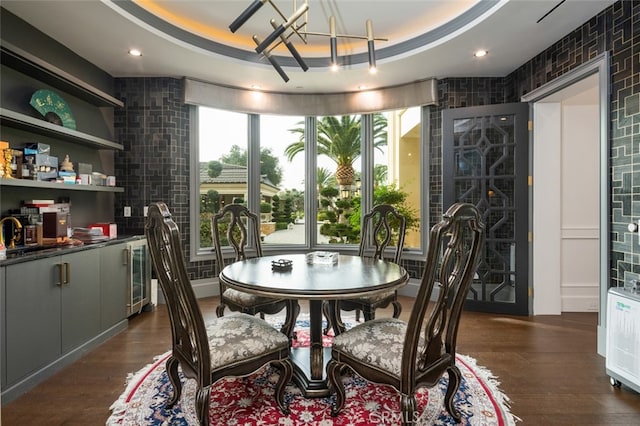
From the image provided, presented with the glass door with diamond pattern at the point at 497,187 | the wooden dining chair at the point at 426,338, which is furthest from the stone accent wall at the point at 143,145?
the glass door with diamond pattern at the point at 497,187

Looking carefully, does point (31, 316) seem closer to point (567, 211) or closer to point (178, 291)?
point (178, 291)

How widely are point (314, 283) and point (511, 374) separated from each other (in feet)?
5.40

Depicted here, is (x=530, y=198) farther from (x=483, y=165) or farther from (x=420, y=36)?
(x=420, y=36)

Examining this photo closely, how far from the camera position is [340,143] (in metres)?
4.91

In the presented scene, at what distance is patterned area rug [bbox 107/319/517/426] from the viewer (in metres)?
1.86

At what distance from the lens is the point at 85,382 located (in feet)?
7.51

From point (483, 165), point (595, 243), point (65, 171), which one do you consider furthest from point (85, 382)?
point (595, 243)

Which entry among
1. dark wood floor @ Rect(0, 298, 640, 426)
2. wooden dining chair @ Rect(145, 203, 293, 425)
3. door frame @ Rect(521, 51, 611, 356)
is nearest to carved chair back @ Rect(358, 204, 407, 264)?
dark wood floor @ Rect(0, 298, 640, 426)

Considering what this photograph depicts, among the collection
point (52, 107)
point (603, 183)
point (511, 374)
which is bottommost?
point (511, 374)

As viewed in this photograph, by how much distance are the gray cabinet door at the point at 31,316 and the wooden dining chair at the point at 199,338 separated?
1022 mm

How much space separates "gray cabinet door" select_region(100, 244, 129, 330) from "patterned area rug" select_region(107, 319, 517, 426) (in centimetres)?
98

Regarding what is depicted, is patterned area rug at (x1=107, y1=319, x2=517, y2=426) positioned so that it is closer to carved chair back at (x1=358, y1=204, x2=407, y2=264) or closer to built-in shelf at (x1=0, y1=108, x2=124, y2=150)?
carved chair back at (x1=358, y1=204, x2=407, y2=264)

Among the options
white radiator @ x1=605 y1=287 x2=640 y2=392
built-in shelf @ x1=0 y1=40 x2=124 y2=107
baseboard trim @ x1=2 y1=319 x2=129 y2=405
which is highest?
built-in shelf @ x1=0 y1=40 x2=124 y2=107

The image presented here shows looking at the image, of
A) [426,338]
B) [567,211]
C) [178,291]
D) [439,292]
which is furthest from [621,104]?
[178,291]
